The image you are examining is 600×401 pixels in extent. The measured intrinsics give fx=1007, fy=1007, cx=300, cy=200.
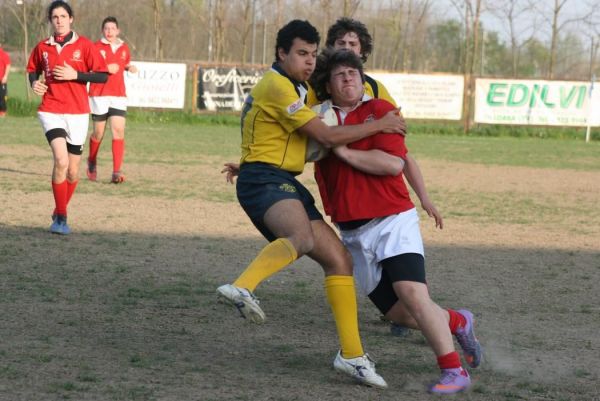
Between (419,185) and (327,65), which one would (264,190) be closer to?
(327,65)

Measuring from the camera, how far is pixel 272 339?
5762 millimetres

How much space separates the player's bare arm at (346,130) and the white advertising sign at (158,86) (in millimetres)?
23005

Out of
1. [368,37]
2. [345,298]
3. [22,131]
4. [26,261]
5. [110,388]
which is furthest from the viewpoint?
[22,131]

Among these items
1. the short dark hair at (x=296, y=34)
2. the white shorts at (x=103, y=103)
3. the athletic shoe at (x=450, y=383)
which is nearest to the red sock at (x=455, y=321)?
the athletic shoe at (x=450, y=383)

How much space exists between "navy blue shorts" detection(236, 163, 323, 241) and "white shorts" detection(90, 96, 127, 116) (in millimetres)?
8986

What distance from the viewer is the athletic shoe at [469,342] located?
510 centimetres

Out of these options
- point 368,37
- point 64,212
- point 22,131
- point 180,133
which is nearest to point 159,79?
point 180,133

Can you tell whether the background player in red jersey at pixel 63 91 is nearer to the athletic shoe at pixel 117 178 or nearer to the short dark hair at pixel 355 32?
the athletic shoe at pixel 117 178

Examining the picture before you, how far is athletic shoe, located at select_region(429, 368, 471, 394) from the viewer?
4.66 m

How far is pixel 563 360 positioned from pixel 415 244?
1257mm

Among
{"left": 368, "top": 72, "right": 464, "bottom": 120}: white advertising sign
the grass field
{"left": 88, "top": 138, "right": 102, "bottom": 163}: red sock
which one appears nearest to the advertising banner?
{"left": 368, "top": 72, "right": 464, "bottom": 120}: white advertising sign

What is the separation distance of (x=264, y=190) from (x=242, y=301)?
0.64 metres

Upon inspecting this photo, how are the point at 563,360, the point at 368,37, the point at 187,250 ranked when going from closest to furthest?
1. the point at 563,360
2. the point at 368,37
3. the point at 187,250

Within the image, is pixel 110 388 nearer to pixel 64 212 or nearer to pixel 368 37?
pixel 368 37
